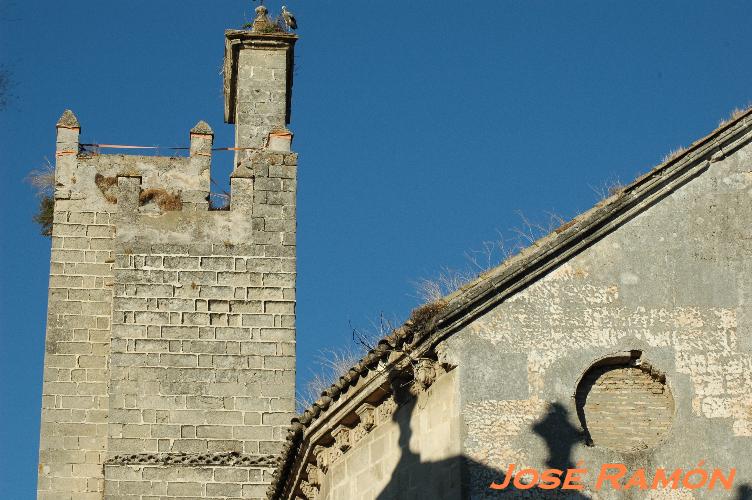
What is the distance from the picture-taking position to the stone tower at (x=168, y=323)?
829 inches

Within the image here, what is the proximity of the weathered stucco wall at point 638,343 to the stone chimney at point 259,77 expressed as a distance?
915 centimetres

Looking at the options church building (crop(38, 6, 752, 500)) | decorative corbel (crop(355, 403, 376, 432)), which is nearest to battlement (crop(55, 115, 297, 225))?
church building (crop(38, 6, 752, 500))

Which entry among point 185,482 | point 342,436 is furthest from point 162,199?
point 342,436

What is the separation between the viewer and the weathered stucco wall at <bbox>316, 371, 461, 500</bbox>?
14.5 m

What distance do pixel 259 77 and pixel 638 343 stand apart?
34.0 ft

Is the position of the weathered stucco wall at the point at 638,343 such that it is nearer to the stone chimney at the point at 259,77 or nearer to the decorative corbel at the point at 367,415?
the decorative corbel at the point at 367,415

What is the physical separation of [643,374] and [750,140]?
248 centimetres

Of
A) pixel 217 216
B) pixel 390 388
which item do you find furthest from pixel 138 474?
pixel 390 388

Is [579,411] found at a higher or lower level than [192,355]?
lower

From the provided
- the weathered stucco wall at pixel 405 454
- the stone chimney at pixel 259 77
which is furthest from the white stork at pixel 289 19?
the weathered stucco wall at pixel 405 454

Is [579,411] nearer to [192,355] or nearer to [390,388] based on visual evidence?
[390,388]

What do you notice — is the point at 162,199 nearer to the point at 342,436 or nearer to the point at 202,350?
the point at 202,350

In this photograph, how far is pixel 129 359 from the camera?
2159cm

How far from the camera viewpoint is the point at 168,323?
21.8 metres
